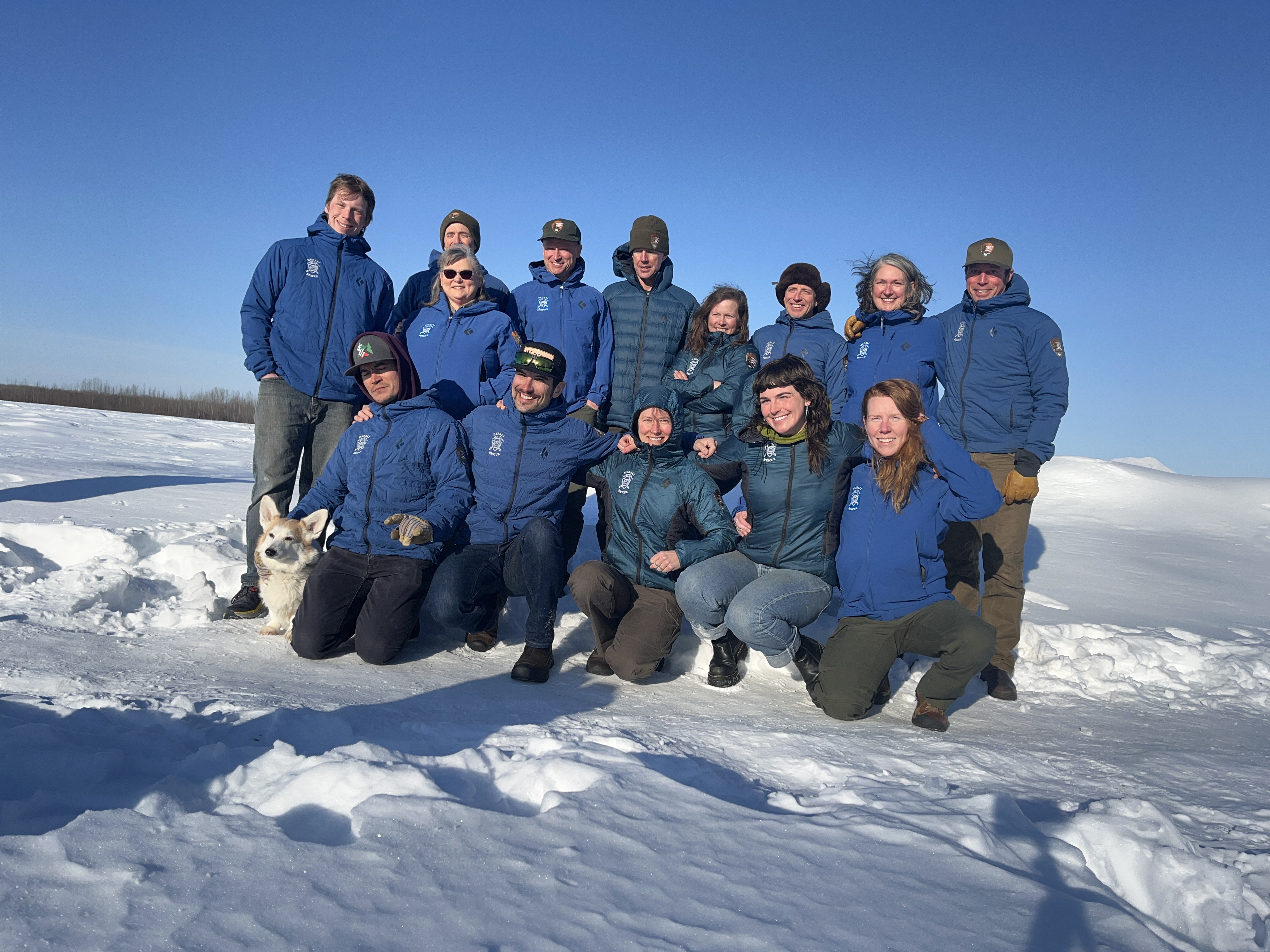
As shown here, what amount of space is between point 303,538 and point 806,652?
2.82 metres

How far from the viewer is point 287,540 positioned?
4258 millimetres

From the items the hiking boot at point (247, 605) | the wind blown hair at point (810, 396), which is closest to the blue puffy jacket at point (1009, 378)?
the wind blown hair at point (810, 396)

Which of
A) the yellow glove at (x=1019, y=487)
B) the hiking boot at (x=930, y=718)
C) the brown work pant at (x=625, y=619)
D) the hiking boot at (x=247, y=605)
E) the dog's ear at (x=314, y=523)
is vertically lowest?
the hiking boot at (x=247, y=605)

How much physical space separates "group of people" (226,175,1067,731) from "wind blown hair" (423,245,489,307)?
2 centimetres

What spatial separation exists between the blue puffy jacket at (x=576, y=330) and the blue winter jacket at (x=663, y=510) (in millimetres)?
899

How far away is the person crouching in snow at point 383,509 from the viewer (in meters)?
4.10

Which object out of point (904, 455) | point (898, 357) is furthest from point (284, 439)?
point (898, 357)

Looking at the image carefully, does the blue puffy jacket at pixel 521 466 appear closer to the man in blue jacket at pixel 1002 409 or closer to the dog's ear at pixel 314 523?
the dog's ear at pixel 314 523

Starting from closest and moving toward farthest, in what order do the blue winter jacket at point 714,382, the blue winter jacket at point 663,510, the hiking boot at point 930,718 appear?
the hiking boot at point 930,718
the blue winter jacket at point 663,510
the blue winter jacket at point 714,382

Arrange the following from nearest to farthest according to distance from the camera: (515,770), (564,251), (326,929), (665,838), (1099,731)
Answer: (326,929), (665,838), (515,770), (1099,731), (564,251)

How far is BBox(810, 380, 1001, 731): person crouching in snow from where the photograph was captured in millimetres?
3611

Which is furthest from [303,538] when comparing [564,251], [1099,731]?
[1099,731]

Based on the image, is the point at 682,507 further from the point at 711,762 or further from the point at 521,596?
the point at 711,762

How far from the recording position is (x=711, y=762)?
2799 millimetres
